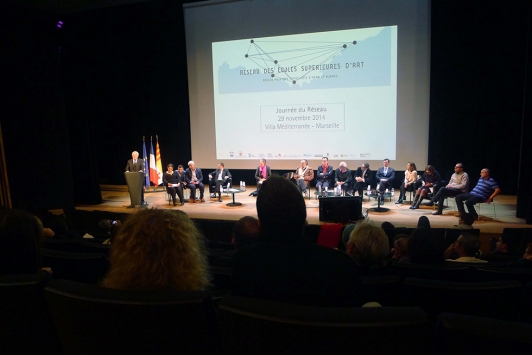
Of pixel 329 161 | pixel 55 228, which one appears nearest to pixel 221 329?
pixel 55 228

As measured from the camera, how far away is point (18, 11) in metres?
7.07

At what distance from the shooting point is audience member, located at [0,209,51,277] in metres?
1.78

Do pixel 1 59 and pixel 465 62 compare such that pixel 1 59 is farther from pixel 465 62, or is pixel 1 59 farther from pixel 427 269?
pixel 465 62

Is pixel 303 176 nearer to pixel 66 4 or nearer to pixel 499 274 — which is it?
pixel 499 274

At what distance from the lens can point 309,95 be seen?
8.10 metres

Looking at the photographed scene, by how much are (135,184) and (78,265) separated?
222 inches

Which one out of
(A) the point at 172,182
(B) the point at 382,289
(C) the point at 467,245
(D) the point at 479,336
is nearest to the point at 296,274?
(D) the point at 479,336

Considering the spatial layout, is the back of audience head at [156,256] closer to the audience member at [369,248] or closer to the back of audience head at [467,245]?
the audience member at [369,248]

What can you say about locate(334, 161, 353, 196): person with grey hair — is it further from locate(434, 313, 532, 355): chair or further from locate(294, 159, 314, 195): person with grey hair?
locate(434, 313, 532, 355): chair

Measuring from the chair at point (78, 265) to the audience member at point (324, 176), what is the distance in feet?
19.6

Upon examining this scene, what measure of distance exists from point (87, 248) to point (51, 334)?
69.1 inches

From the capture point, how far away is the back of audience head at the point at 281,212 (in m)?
1.35

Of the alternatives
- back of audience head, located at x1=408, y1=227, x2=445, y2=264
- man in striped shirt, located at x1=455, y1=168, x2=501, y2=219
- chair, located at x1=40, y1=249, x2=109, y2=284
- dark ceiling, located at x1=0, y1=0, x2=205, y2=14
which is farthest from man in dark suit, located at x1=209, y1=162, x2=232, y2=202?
back of audience head, located at x1=408, y1=227, x2=445, y2=264

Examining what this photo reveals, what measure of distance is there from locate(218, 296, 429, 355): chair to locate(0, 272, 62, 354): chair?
677 millimetres
